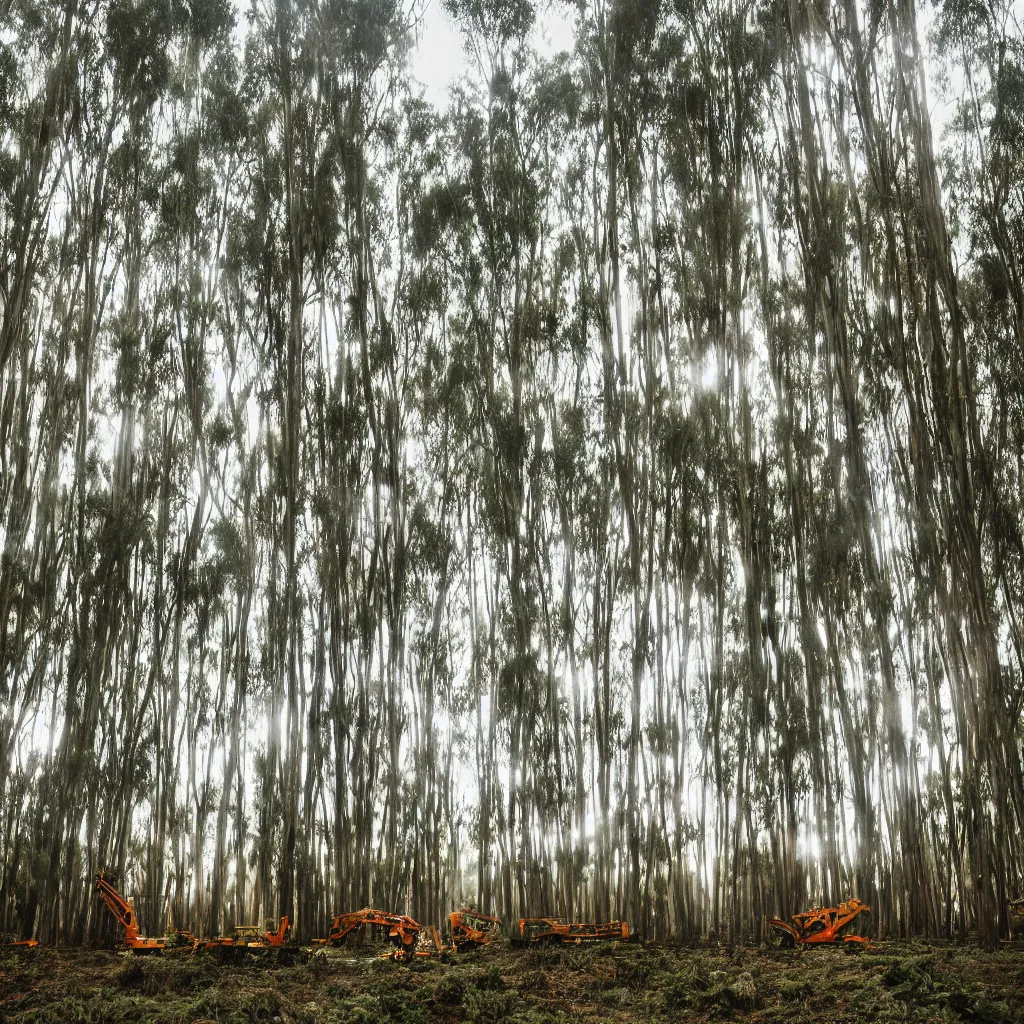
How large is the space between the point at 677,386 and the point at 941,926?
623 cm

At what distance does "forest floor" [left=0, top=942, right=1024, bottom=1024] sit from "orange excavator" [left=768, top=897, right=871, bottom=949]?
143 millimetres

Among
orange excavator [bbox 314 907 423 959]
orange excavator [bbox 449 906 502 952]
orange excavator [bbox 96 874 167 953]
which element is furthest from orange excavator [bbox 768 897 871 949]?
orange excavator [bbox 96 874 167 953]

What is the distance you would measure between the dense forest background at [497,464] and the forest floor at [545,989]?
68.8 inches

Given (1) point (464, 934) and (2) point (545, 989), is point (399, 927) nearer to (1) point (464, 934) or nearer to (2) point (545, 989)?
(1) point (464, 934)

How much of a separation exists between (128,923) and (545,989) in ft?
13.6

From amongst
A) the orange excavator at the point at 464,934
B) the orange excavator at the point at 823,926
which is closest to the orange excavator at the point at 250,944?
the orange excavator at the point at 464,934

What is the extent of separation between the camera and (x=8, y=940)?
7910 mm

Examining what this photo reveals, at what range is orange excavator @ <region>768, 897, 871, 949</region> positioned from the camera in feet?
→ 22.8

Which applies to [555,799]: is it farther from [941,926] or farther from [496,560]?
[941,926]

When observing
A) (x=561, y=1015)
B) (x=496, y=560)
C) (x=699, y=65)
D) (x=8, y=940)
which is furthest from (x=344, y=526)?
(x=699, y=65)

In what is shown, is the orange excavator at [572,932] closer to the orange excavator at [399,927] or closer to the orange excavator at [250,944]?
the orange excavator at [399,927]

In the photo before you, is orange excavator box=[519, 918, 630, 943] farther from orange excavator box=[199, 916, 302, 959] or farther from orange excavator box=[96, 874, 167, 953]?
orange excavator box=[96, 874, 167, 953]

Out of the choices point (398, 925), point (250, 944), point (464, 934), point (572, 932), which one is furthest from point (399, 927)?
point (572, 932)

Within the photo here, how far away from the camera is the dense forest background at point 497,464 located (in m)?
8.63
